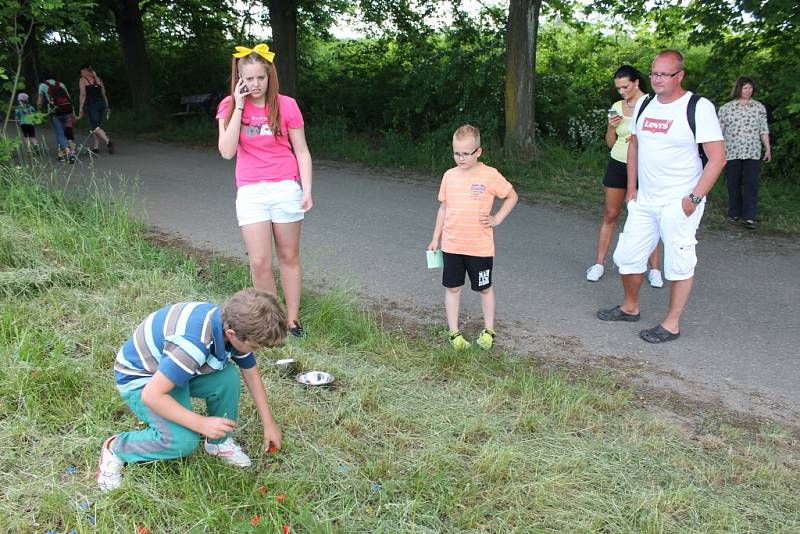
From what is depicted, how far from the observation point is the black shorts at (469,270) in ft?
16.3

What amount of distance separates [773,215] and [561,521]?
284 inches

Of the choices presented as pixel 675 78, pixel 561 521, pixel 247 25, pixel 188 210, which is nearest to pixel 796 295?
pixel 675 78

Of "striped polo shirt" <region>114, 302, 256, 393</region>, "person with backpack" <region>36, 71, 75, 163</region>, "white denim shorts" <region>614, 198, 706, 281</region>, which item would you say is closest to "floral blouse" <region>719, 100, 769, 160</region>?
"white denim shorts" <region>614, 198, 706, 281</region>

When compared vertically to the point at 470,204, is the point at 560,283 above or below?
below

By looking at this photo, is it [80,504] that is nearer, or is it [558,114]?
[80,504]

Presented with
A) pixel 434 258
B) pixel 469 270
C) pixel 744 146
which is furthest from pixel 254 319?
pixel 744 146

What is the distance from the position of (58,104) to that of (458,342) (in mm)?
9864

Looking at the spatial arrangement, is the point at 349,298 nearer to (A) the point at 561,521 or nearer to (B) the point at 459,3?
(A) the point at 561,521

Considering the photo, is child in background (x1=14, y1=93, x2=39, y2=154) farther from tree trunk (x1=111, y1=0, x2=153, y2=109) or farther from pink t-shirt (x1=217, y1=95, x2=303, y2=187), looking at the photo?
tree trunk (x1=111, y1=0, x2=153, y2=109)

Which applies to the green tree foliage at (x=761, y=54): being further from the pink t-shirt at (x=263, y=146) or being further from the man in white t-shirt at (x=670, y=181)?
the pink t-shirt at (x=263, y=146)

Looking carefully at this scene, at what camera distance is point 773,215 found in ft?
29.2

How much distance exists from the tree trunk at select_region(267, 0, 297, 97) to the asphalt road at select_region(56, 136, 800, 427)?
480 centimetres

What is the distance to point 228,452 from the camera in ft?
11.2

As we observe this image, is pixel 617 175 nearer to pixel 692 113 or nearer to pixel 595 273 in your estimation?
pixel 595 273
